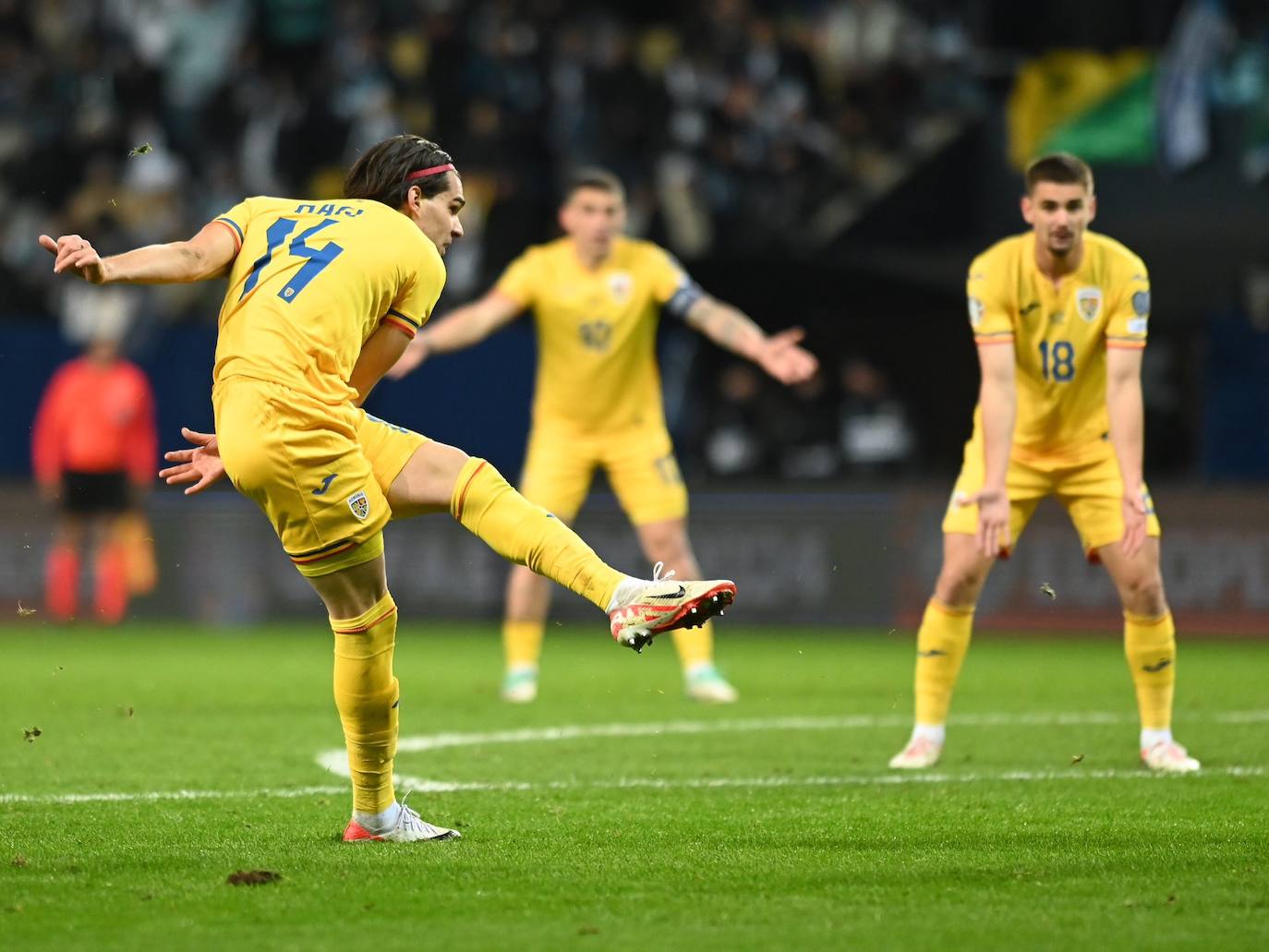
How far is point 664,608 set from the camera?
19.3 ft

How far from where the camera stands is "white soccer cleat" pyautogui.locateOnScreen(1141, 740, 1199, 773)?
7969 millimetres

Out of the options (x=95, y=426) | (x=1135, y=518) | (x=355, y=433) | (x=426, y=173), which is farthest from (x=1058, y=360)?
(x=95, y=426)

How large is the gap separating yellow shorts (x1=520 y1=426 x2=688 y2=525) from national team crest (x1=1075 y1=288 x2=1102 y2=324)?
364cm

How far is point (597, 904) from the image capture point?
204 inches

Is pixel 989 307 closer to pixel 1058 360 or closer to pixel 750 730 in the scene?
pixel 1058 360

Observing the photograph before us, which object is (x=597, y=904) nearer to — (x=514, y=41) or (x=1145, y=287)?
(x=1145, y=287)

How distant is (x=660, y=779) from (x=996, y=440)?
1783 millimetres

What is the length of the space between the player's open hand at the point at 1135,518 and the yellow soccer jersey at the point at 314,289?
3.17 meters

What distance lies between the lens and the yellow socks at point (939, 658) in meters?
8.40

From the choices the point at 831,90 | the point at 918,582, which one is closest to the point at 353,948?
the point at 918,582

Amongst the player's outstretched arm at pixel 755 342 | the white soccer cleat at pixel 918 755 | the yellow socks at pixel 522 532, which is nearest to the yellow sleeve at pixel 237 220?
the yellow socks at pixel 522 532

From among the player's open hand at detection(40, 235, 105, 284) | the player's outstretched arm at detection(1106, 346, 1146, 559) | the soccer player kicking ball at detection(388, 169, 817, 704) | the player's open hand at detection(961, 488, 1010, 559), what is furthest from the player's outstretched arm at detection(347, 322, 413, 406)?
the soccer player kicking ball at detection(388, 169, 817, 704)

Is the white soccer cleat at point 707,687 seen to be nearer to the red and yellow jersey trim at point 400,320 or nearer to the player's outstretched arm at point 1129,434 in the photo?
the player's outstretched arm at point 1129,434

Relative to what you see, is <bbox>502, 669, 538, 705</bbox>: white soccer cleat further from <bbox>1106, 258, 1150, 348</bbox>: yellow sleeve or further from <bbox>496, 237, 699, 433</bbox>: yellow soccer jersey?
<bbox>1106, 258, 1150, 348</bbox>: yellow sleeve
